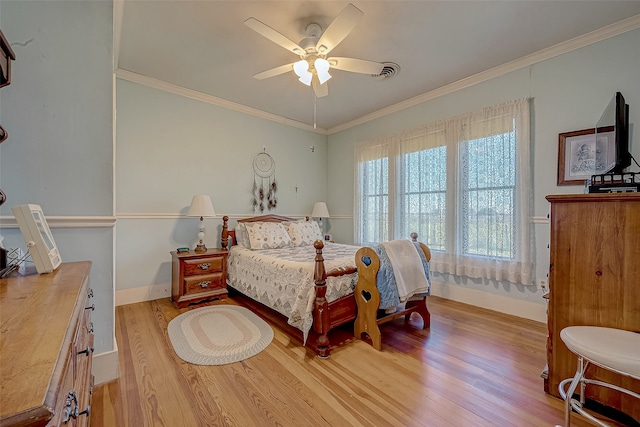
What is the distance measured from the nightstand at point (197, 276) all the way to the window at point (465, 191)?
235cm

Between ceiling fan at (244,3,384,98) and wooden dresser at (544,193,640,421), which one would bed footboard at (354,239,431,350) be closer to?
wooden dresser at (544,193,640,421)

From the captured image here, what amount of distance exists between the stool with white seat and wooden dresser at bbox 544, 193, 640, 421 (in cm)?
16

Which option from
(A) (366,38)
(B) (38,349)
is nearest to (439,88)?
(A) (366,38)

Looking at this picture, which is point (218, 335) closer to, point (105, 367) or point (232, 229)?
point (105, 367)

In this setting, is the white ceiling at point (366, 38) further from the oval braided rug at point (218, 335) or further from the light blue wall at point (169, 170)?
the oval braided rug at point (218, 335)

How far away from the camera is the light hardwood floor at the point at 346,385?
1.47 meters

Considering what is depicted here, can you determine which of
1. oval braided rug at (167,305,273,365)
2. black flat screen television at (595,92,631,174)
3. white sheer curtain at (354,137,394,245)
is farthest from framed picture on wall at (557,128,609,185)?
oval braided rug at (167,305,273,365)

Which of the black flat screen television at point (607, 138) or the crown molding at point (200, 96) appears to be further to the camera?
the crown molding at point (200, 96)

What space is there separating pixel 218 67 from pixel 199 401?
3.08 m

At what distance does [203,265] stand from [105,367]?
5.08 ft

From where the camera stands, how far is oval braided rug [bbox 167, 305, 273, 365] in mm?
2068

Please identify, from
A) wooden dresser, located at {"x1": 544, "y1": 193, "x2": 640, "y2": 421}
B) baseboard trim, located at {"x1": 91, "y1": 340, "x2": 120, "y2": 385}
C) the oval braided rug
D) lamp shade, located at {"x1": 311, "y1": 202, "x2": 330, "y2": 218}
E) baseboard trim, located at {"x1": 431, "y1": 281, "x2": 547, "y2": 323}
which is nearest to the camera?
wooden dresser, located at {"x1": 544, "y1": 193, "x2": 640, "y2": 421}

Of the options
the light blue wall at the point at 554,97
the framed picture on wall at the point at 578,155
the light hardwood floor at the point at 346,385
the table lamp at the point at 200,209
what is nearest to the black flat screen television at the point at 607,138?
the framed picture on wall at the point at 578,155

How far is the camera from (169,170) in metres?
3.43
